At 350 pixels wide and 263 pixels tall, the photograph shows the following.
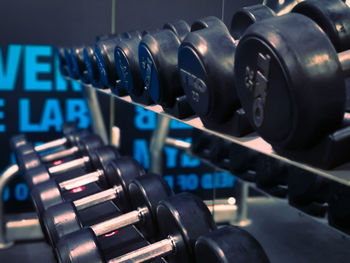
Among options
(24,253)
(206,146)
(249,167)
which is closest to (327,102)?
(249,167)

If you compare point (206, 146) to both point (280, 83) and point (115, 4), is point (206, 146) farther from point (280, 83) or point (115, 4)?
point (280, 83)

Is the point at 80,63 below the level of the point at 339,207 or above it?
above

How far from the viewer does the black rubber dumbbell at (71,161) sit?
1.76 metres

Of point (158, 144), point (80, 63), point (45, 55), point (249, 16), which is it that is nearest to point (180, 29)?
point (249, 16)

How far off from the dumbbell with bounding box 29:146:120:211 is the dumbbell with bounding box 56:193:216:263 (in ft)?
1.28

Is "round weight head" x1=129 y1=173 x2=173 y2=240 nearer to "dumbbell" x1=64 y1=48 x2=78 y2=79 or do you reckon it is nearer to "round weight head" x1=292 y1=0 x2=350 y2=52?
"round weight head" x1=292 y1=0 x2=350 y2=52

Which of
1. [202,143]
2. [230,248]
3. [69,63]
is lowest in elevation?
[202,143]

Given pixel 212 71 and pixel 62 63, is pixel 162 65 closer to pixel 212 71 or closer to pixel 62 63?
pixel 212 71

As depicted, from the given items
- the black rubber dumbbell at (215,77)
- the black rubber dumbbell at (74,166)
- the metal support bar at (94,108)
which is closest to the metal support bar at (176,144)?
the black rubber dumbbell at (74,166)

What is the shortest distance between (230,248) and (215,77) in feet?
1.05

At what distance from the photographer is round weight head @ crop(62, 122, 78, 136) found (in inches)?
88.1

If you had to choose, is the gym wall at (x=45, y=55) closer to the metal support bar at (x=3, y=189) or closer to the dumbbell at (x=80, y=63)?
the metal support bar at (x=3, y=189)

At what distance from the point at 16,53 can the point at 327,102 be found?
2185mm

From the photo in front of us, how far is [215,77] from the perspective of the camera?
67 centimetres
